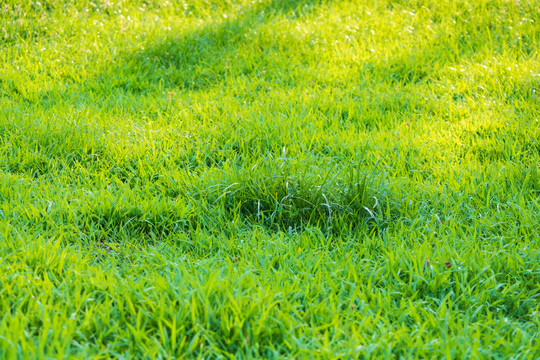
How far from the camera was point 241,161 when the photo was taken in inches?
149

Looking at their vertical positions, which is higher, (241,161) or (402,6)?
(402,6)

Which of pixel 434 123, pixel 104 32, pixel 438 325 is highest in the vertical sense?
pixel 104 32

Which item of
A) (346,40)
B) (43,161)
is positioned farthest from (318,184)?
(346,40)

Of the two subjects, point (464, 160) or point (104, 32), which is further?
point (104, 32)

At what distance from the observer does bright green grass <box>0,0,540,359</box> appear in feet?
7.07

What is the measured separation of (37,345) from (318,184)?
183cm

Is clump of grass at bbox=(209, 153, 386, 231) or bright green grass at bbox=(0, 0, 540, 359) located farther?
clump of grass at bbox=(209, 153, 386, 231)

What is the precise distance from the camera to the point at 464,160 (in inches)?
148

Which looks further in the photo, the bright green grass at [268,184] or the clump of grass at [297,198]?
the clump of grass at [297,198]

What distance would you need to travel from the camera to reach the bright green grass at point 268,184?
2.16 m

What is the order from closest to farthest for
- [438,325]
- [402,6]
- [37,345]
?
[37,345] < [438,325] < [402,6]

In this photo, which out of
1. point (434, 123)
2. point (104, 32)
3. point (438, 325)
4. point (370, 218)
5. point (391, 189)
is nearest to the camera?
point (438, 325)

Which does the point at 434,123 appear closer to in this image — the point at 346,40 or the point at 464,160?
the point at 464,160

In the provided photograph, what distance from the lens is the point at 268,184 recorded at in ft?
10.5
